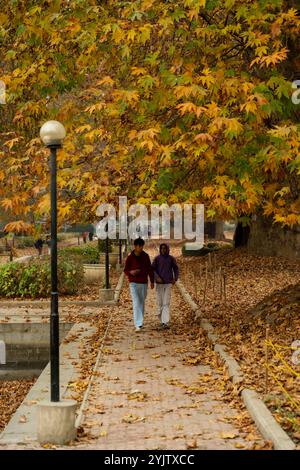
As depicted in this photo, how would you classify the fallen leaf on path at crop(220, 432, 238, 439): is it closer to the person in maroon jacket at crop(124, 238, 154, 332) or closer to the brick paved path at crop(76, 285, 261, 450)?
the brick paved path at crop(76, 285, 261, 450)

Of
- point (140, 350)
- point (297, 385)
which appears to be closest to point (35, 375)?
point (140, 350)

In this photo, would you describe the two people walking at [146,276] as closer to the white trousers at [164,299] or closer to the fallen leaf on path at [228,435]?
the white trousers at [164,299]

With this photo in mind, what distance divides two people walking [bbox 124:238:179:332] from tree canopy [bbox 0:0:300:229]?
8.99 feet

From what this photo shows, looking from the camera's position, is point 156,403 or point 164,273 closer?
point 156,403

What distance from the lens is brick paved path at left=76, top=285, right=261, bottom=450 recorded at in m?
9.05

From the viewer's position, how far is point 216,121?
38.4ft

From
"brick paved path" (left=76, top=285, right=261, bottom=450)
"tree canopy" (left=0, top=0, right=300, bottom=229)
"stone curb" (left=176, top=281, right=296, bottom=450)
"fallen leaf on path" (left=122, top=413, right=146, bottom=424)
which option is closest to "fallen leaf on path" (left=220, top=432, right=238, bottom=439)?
"brick paved path" (left=76, top=285, right=261, bottom=450)

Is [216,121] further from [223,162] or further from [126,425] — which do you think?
[126,425]

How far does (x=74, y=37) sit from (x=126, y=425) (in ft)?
24.7

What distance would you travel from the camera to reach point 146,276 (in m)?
17.3

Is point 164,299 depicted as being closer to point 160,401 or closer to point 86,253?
point 160,401

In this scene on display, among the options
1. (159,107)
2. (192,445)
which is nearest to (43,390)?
(192,445)

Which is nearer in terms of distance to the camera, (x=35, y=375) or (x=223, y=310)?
(x=35, y=375)

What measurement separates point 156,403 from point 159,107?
4993 millimetres
